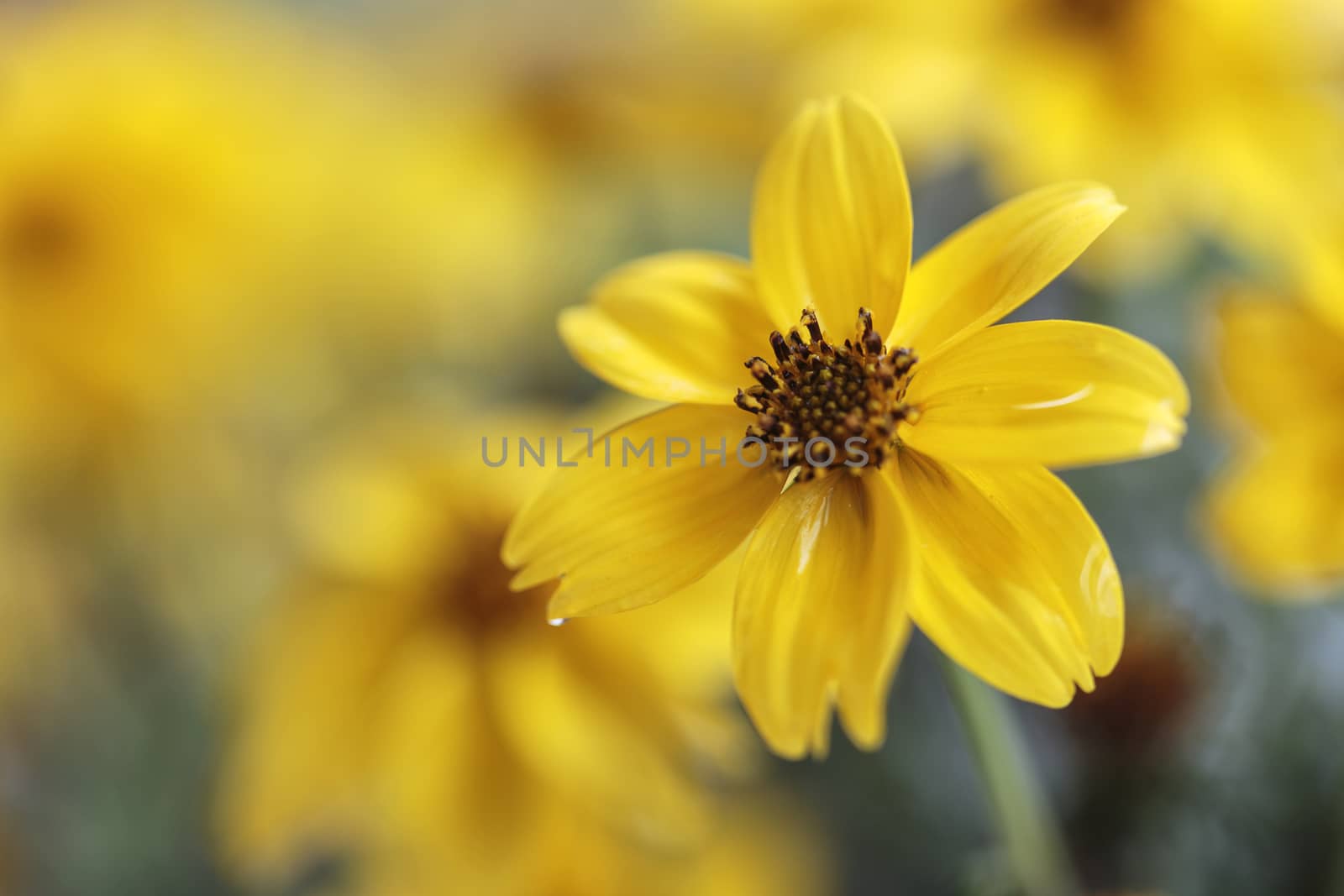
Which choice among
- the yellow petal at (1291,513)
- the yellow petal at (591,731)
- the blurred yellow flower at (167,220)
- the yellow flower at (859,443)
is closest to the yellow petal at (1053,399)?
the yellow flower at (859,443)

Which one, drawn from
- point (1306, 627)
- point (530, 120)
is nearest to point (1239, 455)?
point (1306, 627)

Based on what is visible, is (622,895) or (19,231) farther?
(19,231)

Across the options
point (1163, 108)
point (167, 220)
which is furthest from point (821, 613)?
point (167, 220)

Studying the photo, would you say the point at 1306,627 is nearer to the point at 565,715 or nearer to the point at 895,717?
the point at 895,717

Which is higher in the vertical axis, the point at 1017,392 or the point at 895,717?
the point at 1017,392

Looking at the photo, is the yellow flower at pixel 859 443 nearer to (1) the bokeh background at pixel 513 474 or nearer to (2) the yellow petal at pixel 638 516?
(2) the yellow petal at pixel 638 516

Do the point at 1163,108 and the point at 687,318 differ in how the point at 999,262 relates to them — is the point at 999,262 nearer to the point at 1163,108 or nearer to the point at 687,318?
the point at 687,318
